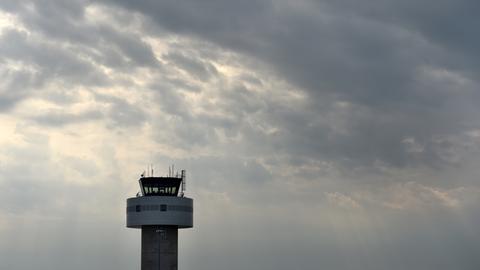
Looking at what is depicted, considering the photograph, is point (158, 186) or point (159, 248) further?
point (158, 186)

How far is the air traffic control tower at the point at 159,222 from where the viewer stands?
123688mm

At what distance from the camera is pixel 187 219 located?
419ft

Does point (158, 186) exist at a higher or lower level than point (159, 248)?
higher

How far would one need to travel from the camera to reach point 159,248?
123750 mm

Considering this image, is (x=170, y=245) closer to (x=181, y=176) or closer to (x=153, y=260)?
(x=153, y=260)

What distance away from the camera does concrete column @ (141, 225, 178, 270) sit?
123 metres

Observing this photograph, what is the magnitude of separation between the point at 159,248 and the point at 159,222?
4.57 m

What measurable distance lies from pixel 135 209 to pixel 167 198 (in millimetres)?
6169

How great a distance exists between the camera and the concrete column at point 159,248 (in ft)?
405

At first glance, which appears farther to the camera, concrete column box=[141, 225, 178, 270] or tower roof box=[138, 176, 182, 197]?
tower roof box=[138, 176, 182, 197]

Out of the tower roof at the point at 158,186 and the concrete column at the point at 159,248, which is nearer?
the concrete column at the point at 159,248

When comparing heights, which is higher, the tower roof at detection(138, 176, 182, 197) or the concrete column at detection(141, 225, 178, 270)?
the tower roof at detection(138, 176, 182, 197)

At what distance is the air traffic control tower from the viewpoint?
12369cm

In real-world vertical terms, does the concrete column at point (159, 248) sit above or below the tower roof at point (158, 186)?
below
